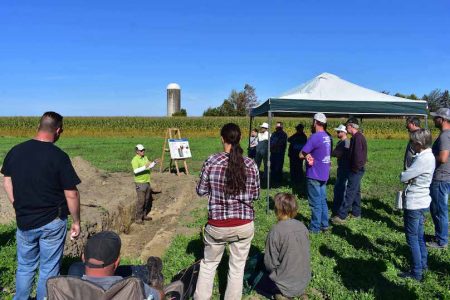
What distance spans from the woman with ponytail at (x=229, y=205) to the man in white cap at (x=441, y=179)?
3360mm

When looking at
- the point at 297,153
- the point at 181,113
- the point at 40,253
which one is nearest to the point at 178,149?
the point at 297,153

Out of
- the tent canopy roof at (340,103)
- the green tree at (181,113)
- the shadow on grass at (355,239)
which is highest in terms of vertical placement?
the green tree at (181,113)

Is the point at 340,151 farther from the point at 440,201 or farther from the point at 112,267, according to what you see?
the point at 112,267

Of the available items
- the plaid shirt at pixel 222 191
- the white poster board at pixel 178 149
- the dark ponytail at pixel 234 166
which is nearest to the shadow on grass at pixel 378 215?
the plaid shirt at pixel 222 191

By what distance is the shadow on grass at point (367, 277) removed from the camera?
446cm

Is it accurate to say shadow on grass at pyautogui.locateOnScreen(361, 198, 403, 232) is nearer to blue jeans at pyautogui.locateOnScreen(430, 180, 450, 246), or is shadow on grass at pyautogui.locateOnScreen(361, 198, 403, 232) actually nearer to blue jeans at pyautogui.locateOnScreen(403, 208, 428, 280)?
blue jeans at pyautogui.locateOnScreen(430, 180, 450, 246)

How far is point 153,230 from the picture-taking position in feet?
26.1

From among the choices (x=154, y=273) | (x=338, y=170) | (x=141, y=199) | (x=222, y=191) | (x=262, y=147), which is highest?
(x=262, y=147)

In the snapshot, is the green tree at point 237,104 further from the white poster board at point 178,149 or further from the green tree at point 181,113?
the white poster board at point 178,149

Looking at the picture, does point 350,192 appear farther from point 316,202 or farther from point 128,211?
point 128,211

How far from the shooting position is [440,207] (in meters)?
5.62

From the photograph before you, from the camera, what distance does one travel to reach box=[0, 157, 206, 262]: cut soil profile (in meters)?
6.41

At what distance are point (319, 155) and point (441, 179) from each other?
186cm

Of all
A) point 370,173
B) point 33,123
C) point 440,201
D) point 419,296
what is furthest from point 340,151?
point 33,123
